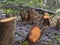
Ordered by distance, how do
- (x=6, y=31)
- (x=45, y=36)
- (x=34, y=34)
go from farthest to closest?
(x=45, y=36) → (x=34, y=34) → (x=6, y=31)

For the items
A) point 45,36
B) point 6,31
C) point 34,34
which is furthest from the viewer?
point 45,36

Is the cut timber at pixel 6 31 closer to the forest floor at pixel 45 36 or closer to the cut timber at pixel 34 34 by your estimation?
the cut timber at pixel 34 34

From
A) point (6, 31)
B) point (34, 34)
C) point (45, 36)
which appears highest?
point (6, 31)

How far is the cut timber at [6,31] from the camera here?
2.00 m

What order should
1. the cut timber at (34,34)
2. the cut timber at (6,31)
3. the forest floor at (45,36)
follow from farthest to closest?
the forest floor at (45,36), the cut timber at (34,34), the cut timber at (6,31)

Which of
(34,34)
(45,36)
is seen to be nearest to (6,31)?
(34,34)

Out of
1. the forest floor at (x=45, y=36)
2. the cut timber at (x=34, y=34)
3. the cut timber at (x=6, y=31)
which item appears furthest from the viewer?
the forest floor at (x=45, y=36)

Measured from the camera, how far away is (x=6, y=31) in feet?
6.61

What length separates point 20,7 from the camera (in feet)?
15.6

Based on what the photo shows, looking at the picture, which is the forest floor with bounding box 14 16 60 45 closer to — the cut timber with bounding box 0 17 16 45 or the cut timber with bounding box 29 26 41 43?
the cut timber with bounding box 29 26 41 43

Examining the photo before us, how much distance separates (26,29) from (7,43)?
3.24 ft

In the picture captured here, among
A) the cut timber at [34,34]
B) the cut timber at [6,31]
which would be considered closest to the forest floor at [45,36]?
the cut timber at [34,34]

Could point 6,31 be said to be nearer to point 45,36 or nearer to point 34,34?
point 34,34

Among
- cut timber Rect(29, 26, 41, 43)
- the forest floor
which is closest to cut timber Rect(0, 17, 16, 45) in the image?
cut timber Rect(29, 26, 41, 43)
